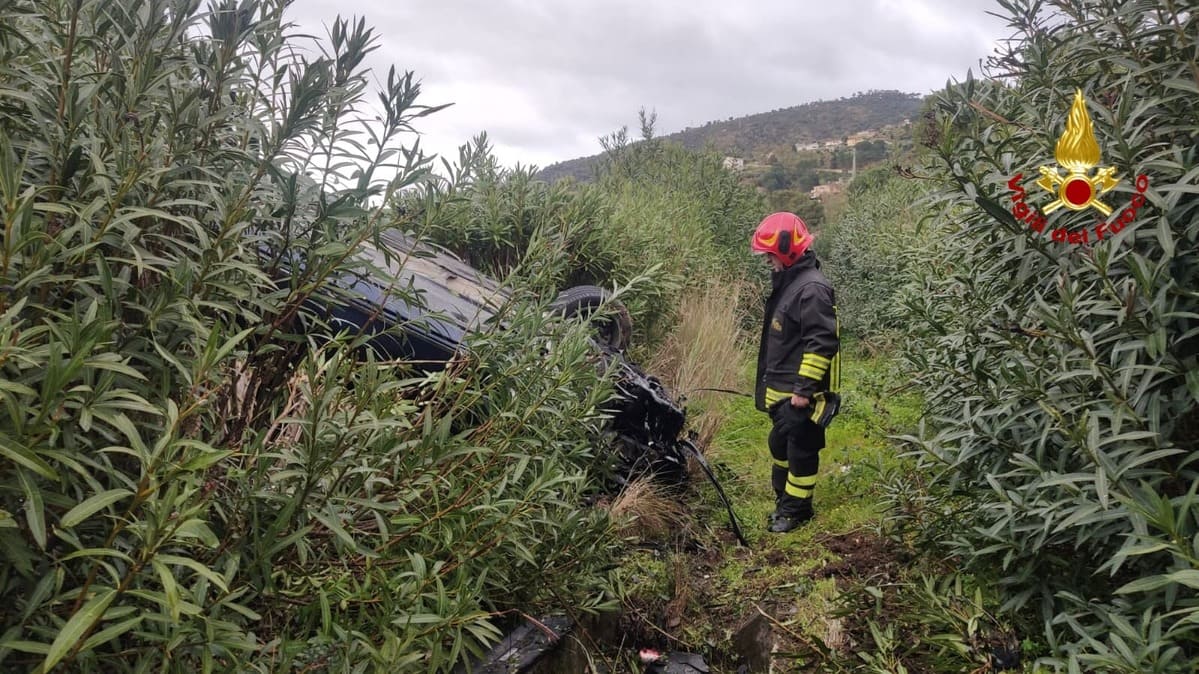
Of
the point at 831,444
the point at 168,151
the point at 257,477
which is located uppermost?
the point at 168,151

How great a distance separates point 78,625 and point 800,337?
14.9 ft

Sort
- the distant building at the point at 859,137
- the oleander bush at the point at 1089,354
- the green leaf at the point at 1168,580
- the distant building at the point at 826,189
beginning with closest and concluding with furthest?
the green leaf at the point at 1168,580 → the oleander bush at the point at 1089,354 → the distant building at the point at 826,189 → the distant building at the point at 859,137

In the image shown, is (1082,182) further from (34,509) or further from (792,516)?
(792,516)

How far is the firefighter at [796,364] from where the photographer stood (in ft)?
15.5

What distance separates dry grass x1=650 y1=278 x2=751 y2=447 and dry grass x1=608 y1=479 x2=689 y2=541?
152cm

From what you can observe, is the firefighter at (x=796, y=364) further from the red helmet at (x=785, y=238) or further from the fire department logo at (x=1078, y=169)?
the fire department logo at (x=1078, y=169)

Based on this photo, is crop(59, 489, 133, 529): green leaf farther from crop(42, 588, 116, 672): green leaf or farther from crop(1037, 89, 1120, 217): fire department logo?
crop(1037, 89, 1120, 217): fire department logo

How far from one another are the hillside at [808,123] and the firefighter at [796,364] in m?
59.4

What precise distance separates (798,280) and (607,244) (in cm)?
321

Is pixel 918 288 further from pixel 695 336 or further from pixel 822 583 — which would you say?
pixel 822 583

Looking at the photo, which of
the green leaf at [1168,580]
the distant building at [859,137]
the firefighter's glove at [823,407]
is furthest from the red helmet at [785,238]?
the distant building at [859,137]

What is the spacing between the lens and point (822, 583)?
11.3ft

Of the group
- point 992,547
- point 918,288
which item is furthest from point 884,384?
point 992,547

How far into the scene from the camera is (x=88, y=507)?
100 centimetres
